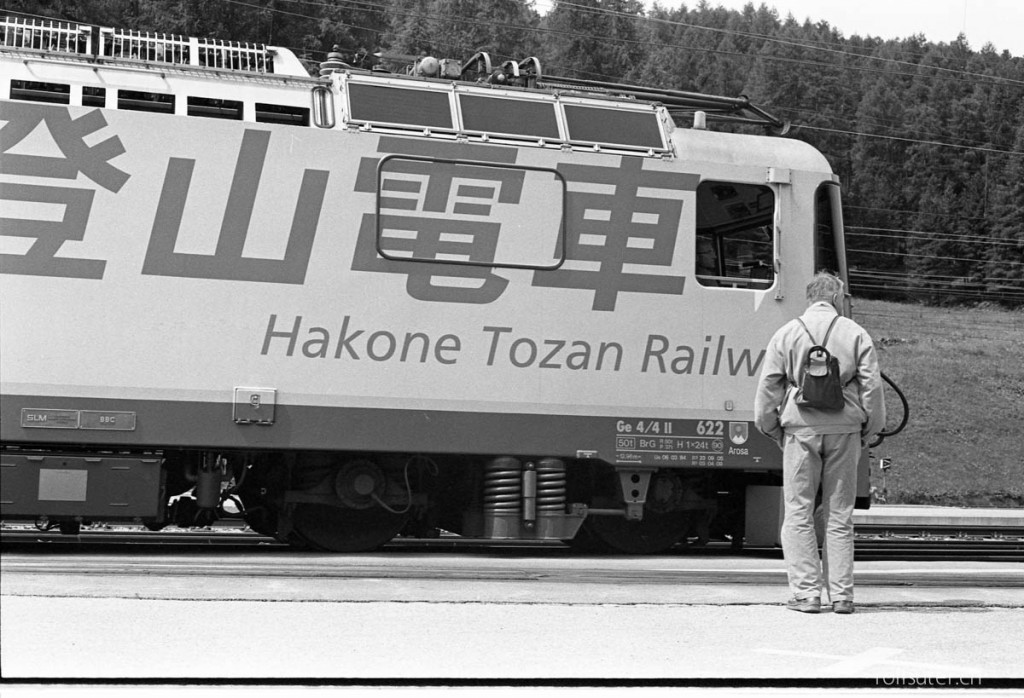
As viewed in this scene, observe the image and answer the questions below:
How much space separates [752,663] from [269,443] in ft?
15.7

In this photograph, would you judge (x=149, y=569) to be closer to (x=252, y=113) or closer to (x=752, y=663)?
(x=252, y=113)

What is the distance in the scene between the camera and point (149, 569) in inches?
283

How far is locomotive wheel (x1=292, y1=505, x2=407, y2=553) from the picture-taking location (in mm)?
9227

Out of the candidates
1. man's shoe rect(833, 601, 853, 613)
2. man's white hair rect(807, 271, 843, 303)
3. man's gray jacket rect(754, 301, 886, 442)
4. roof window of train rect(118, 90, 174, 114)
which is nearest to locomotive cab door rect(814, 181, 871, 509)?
man's white hair rect(807, 271, 843, 303)

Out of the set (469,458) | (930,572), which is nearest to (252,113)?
(469,458)

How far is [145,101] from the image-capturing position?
28.0 feet

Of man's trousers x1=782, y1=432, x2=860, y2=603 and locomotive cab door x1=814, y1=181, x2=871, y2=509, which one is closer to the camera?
man's trousers x1=782, y1=432, x2=860, y2=603

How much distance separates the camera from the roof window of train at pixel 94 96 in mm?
8414

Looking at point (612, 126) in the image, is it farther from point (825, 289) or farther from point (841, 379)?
point (841, 379)

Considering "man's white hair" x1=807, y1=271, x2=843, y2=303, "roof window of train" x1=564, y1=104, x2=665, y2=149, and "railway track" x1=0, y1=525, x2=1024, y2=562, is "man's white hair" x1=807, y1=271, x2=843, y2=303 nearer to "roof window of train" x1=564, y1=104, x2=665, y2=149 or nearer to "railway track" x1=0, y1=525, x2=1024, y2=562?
"roof window of train" x1=564, y1=104, x2=665, y2=149

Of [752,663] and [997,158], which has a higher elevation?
[997,158]

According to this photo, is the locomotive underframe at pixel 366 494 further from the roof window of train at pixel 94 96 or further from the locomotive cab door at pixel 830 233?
the roof window of train at pixel 94 96

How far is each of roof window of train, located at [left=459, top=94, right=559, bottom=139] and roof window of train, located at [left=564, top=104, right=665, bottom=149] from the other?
0.18m

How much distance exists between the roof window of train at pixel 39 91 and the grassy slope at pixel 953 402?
16.7 metres
